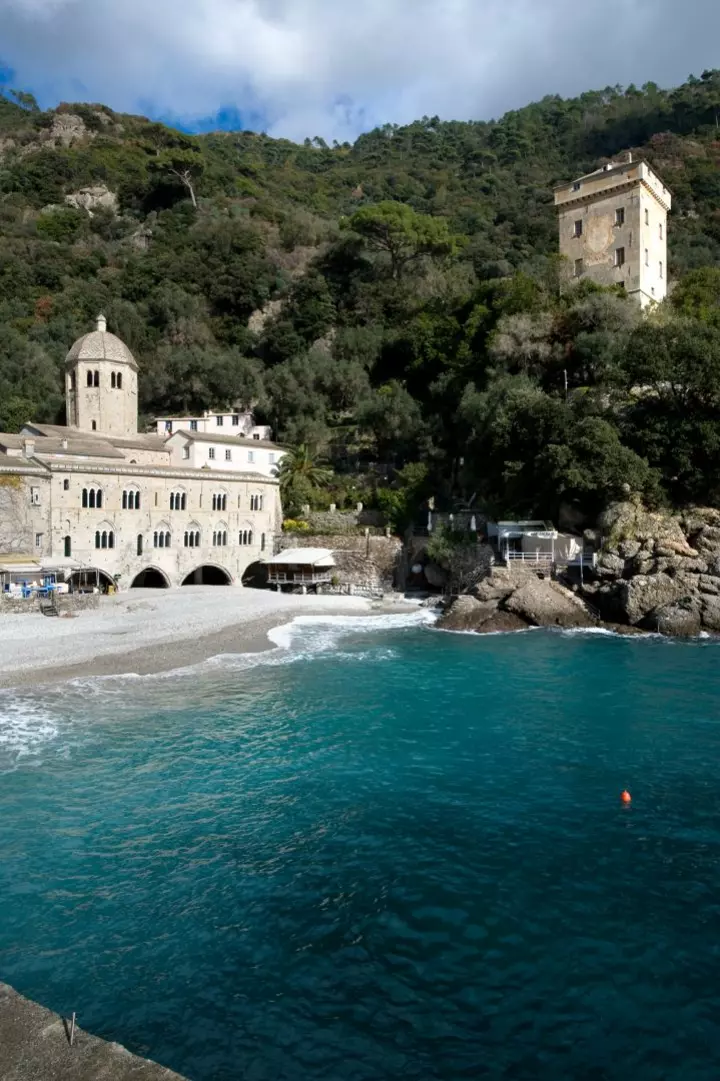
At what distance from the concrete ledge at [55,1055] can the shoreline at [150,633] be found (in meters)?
17.0

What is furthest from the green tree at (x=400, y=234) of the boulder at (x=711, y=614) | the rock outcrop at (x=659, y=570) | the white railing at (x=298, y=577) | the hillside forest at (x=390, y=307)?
the boulder at (x=711, y=614)

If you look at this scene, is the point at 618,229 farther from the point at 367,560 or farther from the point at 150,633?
the point at 150,633

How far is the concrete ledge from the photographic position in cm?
524

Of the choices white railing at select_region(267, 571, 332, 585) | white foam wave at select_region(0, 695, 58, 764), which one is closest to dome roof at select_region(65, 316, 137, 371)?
white railing at select_region(267, 571, 332, 585)

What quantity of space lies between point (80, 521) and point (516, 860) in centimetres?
3200

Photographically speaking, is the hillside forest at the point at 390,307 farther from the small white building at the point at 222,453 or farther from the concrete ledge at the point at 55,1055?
the concrete ledge at the point at 55,1055

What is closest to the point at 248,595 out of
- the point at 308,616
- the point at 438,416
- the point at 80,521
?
the point at 308,616

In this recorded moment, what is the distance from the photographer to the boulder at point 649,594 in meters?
31.6

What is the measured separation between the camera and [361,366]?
Answer: 5619 centimetres

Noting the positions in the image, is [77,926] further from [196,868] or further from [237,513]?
[237,513]

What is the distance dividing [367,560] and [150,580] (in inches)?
536

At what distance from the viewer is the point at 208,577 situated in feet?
150

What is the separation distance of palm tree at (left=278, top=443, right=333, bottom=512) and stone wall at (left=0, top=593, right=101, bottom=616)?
1693 cm

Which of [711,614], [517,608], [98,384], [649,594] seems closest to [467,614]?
[517,608]
